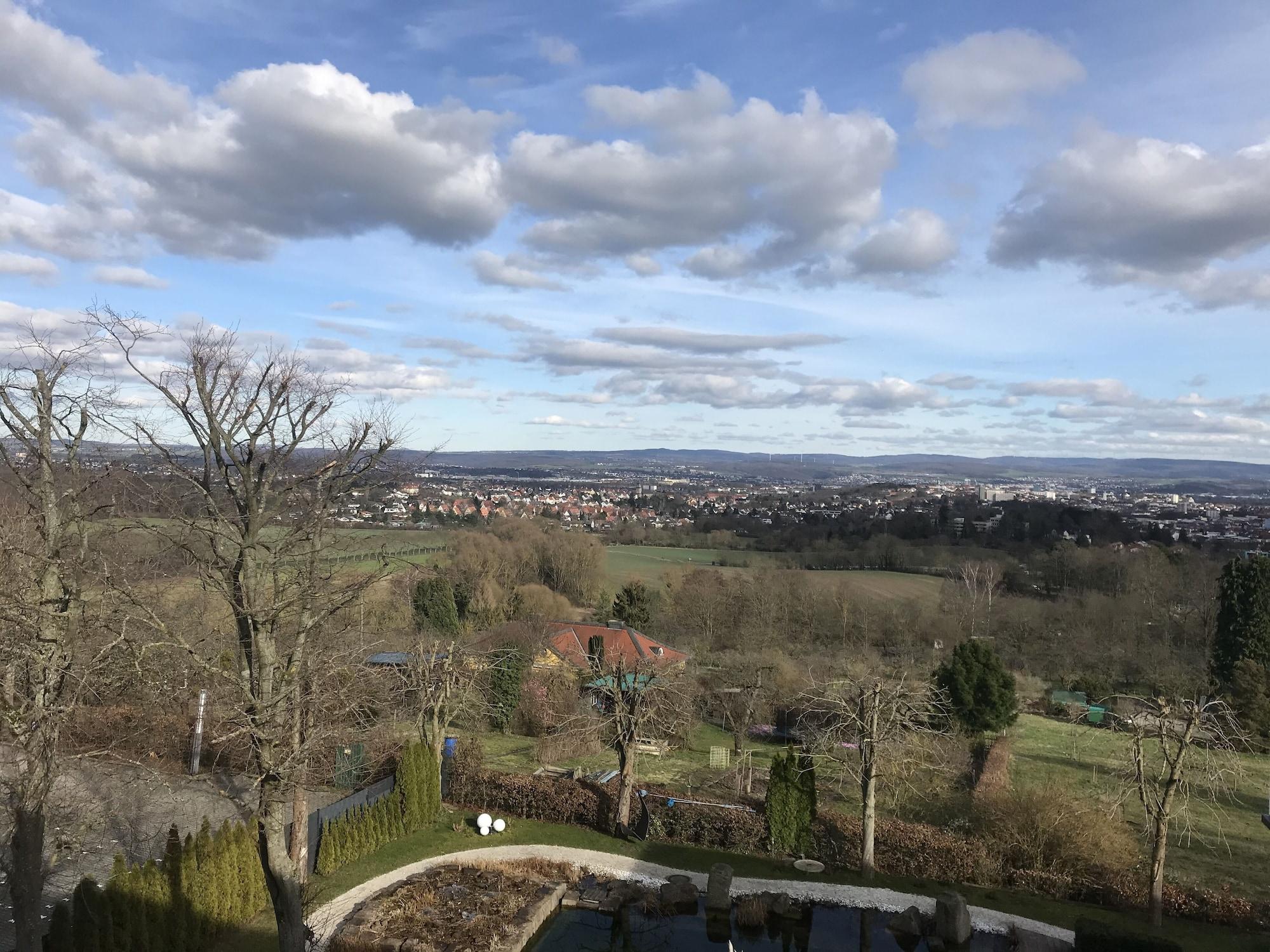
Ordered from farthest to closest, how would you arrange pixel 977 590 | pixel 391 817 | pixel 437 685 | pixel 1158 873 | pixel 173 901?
pixel 977 590
pixel 437 685
pixel 391 817
pixel 1158 873
pixel 173 901

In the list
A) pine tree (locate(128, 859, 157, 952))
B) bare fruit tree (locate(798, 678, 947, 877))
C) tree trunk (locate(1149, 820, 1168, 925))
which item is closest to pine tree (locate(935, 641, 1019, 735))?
bare fruit tree (locate(798, 678, 947, 877))

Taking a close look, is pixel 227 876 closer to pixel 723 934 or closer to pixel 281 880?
pixel 281 880

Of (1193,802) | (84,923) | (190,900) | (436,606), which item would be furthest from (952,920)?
(436,606)

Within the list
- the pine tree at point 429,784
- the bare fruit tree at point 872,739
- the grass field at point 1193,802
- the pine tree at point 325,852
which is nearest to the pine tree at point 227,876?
the pine tree at point 325,852

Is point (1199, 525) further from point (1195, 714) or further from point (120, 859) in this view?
point (120, 859)

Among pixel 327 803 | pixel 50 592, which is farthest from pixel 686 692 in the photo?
pixel 50 592

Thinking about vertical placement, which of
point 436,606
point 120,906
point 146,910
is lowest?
point 436,606
